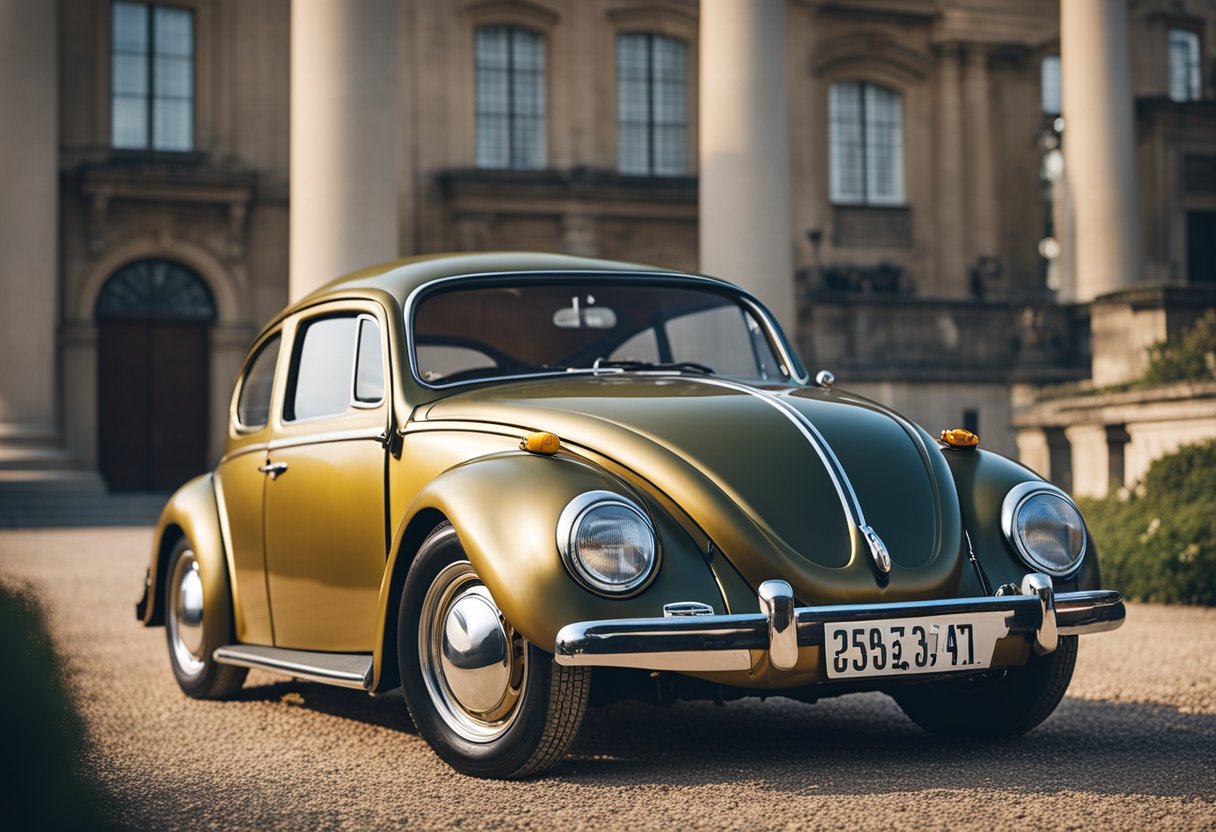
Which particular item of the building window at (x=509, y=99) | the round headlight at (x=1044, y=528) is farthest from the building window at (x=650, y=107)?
the round headlight at (x=1044, y=528)

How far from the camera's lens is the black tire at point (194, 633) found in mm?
6770

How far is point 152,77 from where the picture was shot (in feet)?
92.1

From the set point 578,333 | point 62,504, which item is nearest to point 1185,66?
point 62,504

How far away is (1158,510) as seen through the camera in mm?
11078

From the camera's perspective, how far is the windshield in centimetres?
604

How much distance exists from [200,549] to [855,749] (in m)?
3.04

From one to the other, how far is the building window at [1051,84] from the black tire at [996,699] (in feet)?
110

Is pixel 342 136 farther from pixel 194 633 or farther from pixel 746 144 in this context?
pixel 194 633

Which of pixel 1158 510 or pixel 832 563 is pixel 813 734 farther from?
pixel 1158 510

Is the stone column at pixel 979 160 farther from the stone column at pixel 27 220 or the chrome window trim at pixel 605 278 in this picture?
the chrome window trim at pixel 605 278

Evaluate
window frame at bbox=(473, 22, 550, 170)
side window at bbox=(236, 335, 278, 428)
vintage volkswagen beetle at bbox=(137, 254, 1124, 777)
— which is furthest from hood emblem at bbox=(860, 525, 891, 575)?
window frame at bbox=(473, 22, 550, 170)

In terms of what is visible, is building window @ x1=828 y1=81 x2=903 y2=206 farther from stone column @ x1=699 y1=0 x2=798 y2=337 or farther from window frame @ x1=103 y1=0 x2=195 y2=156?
stone column @ x1=699 y1=0 x2=798 y2=337

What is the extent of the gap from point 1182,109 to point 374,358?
30.4 metres

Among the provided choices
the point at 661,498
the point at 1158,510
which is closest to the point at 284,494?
the point at 661,498
